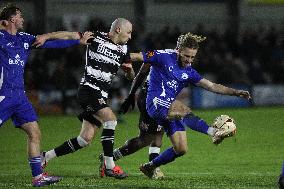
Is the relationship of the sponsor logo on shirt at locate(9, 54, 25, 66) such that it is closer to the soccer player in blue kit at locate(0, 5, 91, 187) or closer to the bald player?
the soccer player in blue kit at locate(0, 5, 91, 187)

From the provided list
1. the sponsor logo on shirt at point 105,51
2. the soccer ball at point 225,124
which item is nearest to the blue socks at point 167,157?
the soccer ball at point 225,124

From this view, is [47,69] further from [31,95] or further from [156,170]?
[156,170]

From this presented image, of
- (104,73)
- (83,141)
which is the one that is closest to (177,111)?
(104,73)

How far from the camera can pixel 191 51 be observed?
11.0 metres

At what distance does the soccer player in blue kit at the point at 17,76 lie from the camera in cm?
1020

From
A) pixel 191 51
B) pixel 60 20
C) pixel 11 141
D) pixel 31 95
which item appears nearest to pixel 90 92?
pixel 191 51

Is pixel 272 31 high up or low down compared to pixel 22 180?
down

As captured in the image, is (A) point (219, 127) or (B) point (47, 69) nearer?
(A) point (219, 127)

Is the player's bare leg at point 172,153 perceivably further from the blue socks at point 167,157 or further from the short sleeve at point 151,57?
the short sleeve at point 151,57

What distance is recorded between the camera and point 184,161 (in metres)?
14.1

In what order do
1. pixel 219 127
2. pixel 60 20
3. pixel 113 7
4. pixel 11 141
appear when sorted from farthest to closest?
pixel 113 7, pixel 60 20, pixel 11 141, pixel 219 127

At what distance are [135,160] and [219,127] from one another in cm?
384

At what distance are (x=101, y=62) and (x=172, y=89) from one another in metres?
1.03

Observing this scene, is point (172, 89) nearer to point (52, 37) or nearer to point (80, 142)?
point (80, 142)
